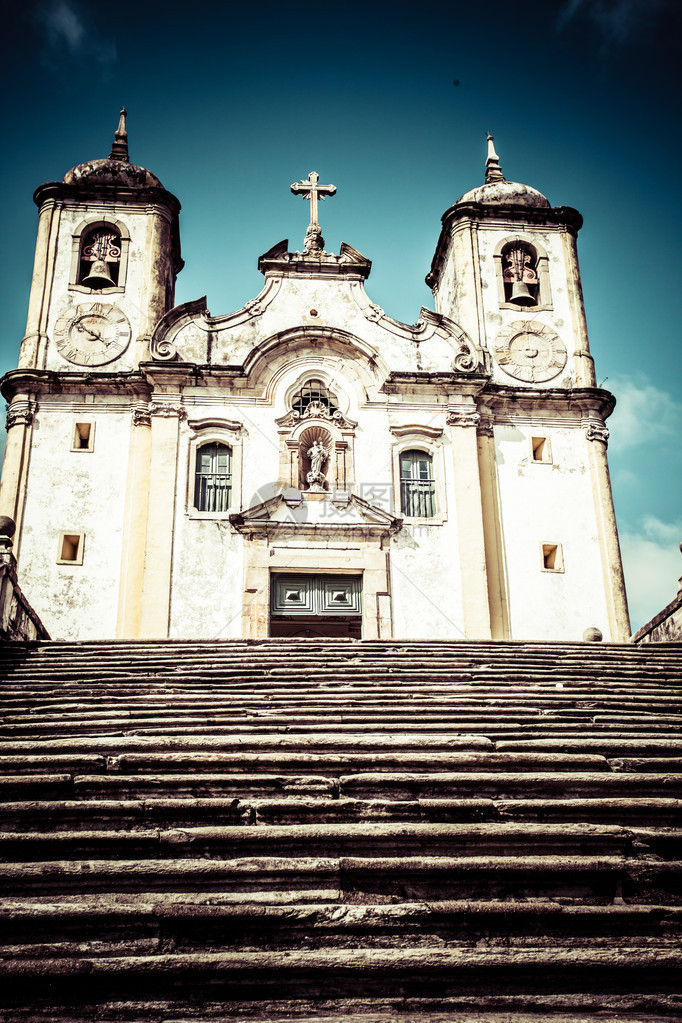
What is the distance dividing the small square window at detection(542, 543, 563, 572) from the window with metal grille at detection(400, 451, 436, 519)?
7.77 feet

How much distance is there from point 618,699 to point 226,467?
10248 mm

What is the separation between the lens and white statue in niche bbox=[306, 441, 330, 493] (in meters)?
17.2

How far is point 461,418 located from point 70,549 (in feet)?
26.2

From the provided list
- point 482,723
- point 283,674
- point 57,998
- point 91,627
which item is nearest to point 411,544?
point 91,627

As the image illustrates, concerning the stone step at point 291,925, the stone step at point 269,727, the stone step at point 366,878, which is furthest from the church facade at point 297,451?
the stone step at point 291,925

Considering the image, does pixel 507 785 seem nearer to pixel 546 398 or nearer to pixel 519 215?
pixel 546 398

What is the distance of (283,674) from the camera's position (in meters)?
9.54

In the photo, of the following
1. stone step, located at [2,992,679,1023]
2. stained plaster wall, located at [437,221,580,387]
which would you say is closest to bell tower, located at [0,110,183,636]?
stained plaster wall, located at [437,221,580,387]

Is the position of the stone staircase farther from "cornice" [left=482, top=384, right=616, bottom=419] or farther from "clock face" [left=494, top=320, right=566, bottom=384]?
"clock face" [left=494, top=320, right=566, bottom=384]

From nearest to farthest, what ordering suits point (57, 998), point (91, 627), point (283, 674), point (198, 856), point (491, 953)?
point (57, 998)
point (491, 953)
point (198, 856)
point (283, 674)
point (91, 627)

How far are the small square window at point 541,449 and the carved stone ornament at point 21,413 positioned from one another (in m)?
10.1

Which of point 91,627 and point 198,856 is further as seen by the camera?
point 91,627

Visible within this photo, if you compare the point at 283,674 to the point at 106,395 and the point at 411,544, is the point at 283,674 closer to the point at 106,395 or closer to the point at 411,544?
the point at 411,544

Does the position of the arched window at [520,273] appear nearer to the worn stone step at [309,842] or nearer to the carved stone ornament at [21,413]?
the carved stone ornament at [21,413]
